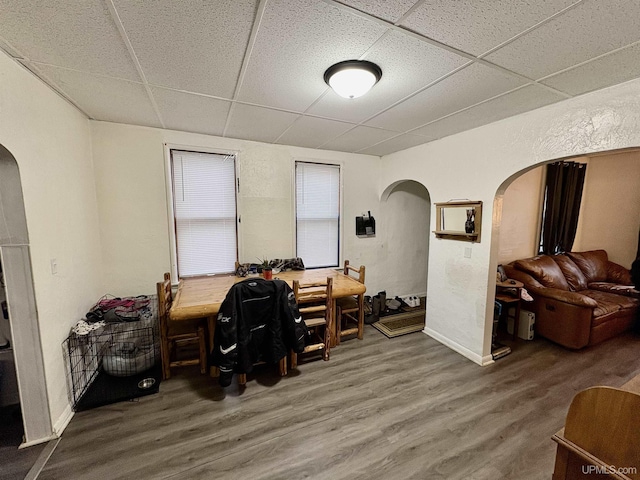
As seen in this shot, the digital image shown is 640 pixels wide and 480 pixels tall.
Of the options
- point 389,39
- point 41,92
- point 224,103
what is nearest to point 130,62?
point 224,103

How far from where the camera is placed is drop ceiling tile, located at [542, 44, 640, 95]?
144 centimetres

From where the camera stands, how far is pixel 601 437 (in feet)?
2.85

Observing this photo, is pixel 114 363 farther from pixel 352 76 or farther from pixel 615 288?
pixel 615 288

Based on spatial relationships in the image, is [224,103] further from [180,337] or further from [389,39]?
[180,337]

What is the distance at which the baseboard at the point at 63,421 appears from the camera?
1.80 metres

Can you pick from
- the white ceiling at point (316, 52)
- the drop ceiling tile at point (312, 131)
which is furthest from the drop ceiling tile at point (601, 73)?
the drop ceiling tile at point (312, 131)

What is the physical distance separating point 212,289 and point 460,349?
113 inches

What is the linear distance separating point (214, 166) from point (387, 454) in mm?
3252

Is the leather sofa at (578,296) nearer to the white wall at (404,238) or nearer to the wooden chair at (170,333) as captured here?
the white wall at (404,238)

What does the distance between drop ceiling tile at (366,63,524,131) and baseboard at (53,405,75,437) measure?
3490mm

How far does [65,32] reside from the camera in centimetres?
127

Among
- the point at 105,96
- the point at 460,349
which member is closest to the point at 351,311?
the point at 460,349

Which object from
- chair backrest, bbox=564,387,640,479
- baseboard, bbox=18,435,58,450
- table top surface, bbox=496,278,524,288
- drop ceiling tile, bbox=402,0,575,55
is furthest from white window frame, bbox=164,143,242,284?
table top surface, bbox=496,278,524,288

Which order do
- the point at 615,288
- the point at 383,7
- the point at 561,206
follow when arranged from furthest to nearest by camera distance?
the point at 561,206 → the point at 615,288 → the point at 383,7
